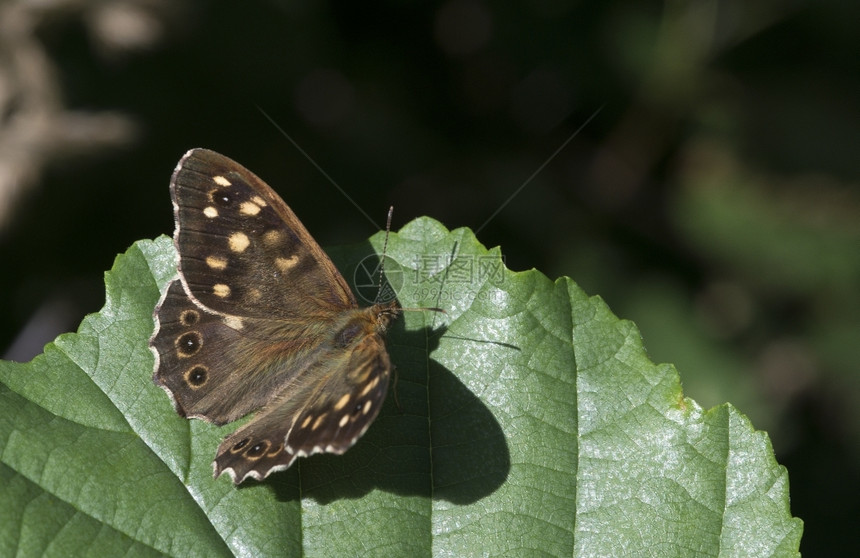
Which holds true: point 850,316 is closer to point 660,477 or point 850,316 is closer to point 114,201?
point 660,477

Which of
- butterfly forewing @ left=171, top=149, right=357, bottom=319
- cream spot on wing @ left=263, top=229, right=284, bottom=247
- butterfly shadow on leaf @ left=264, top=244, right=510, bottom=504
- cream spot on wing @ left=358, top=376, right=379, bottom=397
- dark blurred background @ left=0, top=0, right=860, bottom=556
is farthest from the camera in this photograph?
dark blurred background @ left=0, top=0, right=860, bottom=556

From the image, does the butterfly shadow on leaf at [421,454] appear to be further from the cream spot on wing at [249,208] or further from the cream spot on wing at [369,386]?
the cream spot on wing at [249,208]

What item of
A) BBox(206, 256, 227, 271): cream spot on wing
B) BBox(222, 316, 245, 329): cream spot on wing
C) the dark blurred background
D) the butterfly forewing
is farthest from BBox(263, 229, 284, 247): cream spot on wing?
the dark blurred background

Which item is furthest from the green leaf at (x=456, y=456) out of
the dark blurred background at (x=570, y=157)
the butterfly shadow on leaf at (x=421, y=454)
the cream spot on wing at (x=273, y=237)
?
the dark blurred background at (x=570, y=157)

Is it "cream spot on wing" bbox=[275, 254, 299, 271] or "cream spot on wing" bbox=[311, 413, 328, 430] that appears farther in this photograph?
"cream spot on wing" bbox=[275, 254, 299, 271]

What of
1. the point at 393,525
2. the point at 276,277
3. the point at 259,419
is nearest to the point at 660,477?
the point at 393,525

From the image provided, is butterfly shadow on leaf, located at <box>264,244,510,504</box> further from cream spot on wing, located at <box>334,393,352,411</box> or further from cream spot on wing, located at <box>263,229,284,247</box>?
cream spot on wing, located at <box>263,229,284,247</box>

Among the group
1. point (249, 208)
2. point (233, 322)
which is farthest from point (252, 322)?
point (249, 208)
